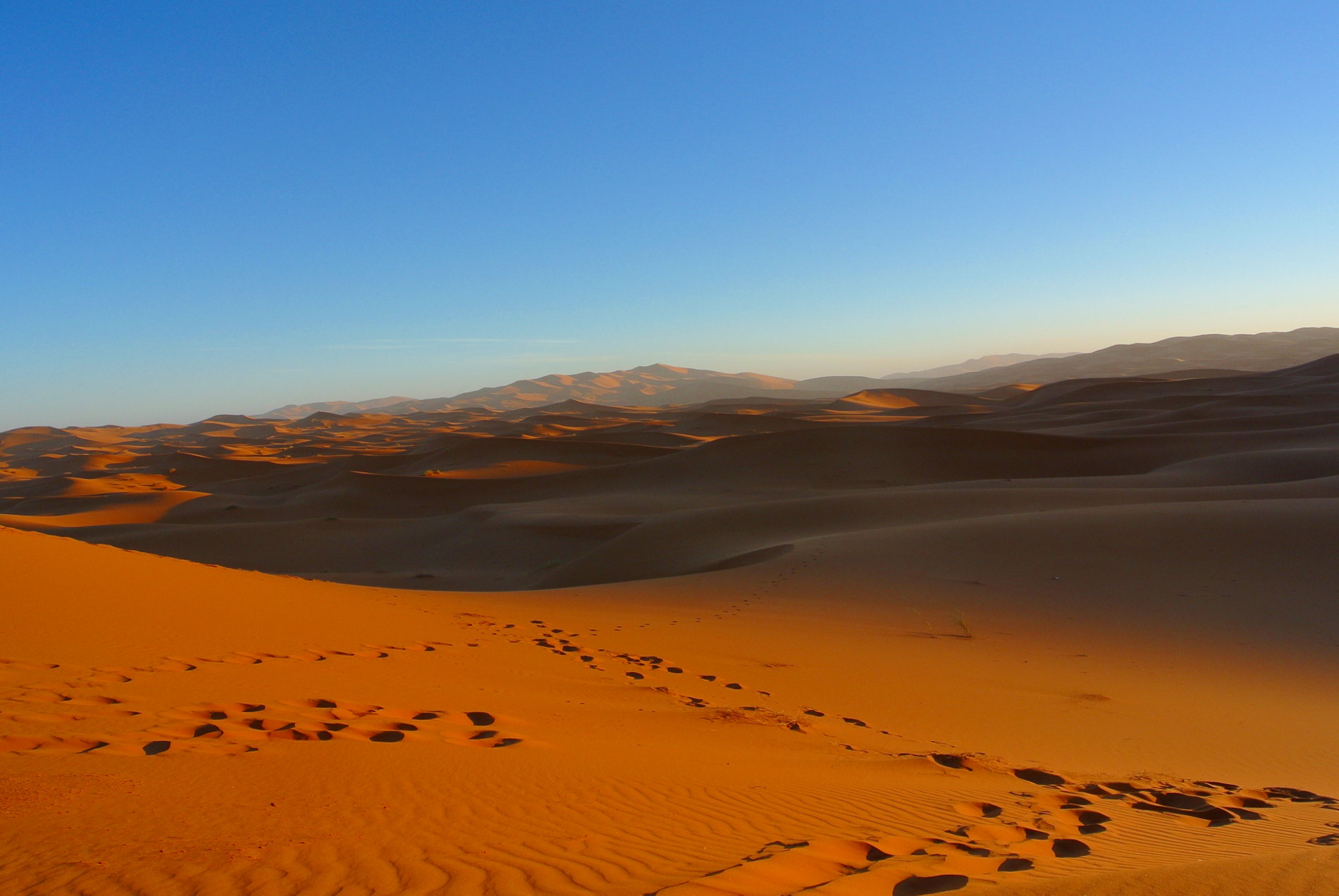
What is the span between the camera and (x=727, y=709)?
6535mm

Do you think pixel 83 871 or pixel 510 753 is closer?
pixel 83 871

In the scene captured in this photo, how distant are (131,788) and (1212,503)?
15456 mm

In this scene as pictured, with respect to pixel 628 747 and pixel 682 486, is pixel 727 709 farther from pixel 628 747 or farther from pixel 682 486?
pixel 682 486

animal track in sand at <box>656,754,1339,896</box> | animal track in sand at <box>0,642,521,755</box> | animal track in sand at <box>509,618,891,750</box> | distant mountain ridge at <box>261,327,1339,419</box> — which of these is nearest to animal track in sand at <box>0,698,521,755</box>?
animal track in sand at <box>0,642,521,755</box>

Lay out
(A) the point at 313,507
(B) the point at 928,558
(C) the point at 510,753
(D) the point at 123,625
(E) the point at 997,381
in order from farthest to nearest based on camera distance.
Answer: (E) the point at 997,381 → (A) the point at 313,507 → (B) the point at 928,558 → (D) the point at 123,625 → (C) the point at 510,753

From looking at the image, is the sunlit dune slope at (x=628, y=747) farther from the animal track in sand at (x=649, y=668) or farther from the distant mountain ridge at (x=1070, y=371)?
the distant mountain ridge at (x=1070, y=371)

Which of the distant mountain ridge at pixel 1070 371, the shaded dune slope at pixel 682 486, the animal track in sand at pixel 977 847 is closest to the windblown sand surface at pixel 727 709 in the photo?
the animal track in sand at pixel 977 847

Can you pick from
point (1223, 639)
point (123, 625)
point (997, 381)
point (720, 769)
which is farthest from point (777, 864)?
point (997, 381)

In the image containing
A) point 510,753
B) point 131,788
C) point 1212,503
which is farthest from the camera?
point 1212,503

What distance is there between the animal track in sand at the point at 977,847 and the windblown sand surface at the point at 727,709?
0.03 meters

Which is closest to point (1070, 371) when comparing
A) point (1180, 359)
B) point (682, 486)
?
point (1180, 359)

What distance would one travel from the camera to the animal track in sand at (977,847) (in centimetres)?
304

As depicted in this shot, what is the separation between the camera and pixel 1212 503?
45.9 feet

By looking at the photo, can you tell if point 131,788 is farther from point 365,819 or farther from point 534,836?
A: point 534,836
